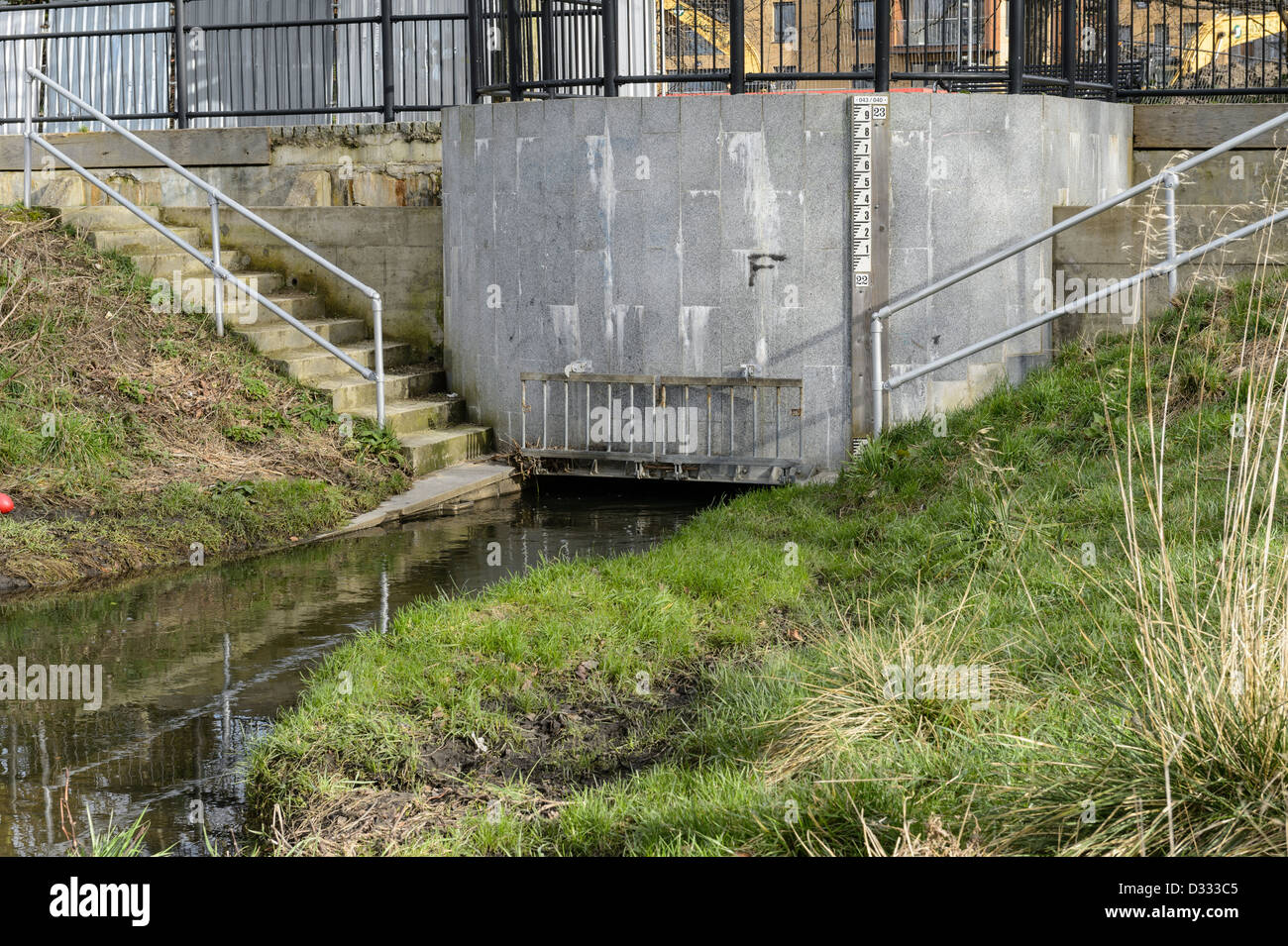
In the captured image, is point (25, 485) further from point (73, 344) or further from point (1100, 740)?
point (1100, 740)

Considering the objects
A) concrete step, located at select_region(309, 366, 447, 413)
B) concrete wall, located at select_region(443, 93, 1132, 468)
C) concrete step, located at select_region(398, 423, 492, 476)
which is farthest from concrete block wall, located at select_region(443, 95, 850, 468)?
concrete step, located at select_region(309, 366, 447, 413)

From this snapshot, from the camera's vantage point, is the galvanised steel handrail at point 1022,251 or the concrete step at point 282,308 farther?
the concrete step at point 282,308

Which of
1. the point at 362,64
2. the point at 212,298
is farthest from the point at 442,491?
the point at 362,64

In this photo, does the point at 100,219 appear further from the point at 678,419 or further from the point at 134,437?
the point at 678,419

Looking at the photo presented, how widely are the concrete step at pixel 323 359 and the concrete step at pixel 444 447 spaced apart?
2.69 feet

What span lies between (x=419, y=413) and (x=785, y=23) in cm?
442

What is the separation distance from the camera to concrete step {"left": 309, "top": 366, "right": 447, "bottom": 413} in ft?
38.1

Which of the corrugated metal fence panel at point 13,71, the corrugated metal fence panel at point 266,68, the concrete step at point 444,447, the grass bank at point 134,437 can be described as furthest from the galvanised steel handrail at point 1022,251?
the corrugated metal fence panel at point 13,71

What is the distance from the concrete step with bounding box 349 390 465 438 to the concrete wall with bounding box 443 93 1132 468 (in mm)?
1184

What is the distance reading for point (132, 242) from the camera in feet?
42.3

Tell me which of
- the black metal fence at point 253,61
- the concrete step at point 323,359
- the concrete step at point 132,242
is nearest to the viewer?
the concrete step at point 323,359

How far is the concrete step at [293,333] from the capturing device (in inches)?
474

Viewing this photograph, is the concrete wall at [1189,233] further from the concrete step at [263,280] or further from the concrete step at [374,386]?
the concrete step at [263,280]
